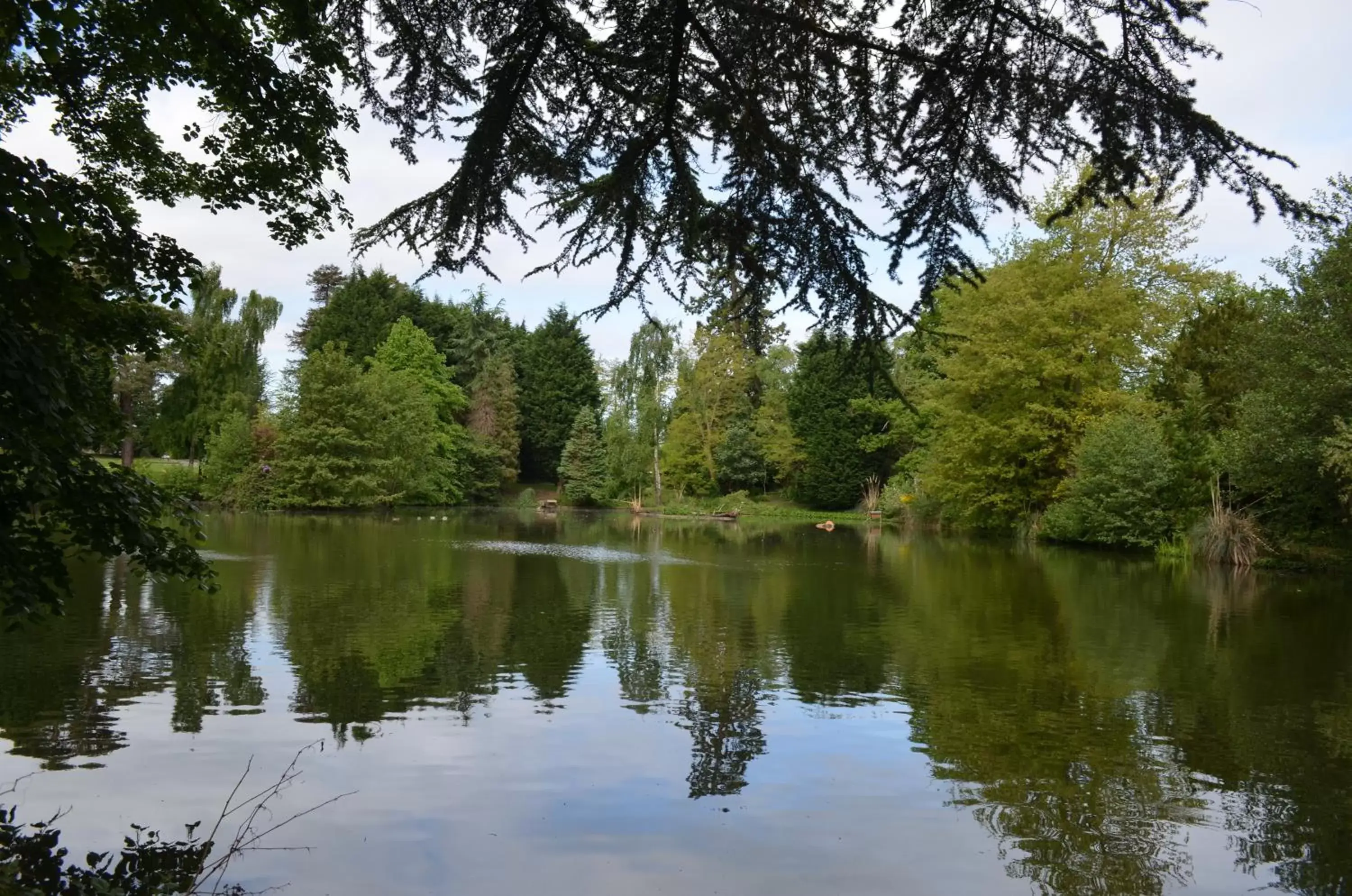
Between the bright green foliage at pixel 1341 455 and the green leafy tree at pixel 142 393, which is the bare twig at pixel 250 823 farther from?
the green leafy tree at pixel 142 393

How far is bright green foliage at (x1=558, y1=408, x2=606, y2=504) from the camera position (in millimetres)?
47188

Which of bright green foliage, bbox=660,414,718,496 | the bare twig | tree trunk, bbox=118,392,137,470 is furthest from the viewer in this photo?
bright green foliage, bbox=660,414,718,496

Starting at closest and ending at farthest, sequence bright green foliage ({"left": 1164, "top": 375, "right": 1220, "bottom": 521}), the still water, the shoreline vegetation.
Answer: the still water < the shoreline vegetation < bright green foliage ({"left": 1164, "top": 375, "right": 1220, "bottom": 521})

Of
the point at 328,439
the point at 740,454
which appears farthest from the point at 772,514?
the point at 328,439

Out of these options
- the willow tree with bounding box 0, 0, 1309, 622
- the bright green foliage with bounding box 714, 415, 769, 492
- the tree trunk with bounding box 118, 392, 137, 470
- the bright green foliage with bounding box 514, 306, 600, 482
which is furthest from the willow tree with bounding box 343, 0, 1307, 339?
the bright green foliage with bounding box 514, 306, 600, 482

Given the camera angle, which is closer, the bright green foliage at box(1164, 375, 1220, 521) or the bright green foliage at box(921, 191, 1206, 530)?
the bright green foliage at box(1164, 375, 1220, 521)

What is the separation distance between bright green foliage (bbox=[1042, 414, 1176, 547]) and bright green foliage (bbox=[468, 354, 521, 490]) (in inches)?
1183

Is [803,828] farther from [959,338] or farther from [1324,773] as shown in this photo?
[1324,773]

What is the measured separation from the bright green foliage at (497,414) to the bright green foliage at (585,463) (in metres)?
3.06

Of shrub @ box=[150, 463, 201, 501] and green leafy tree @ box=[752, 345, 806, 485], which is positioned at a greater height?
green leafy tree @ box=[752, 345, 806, 485]

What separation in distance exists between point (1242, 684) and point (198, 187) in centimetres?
923

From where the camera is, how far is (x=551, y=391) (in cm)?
5153

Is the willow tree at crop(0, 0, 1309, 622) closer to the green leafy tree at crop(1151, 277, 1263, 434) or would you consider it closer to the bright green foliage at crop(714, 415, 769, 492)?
the green leafy tree at crop(1151, 277, 1263, 434)

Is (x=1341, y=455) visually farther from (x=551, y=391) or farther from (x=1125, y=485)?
(x=551, y=391)
